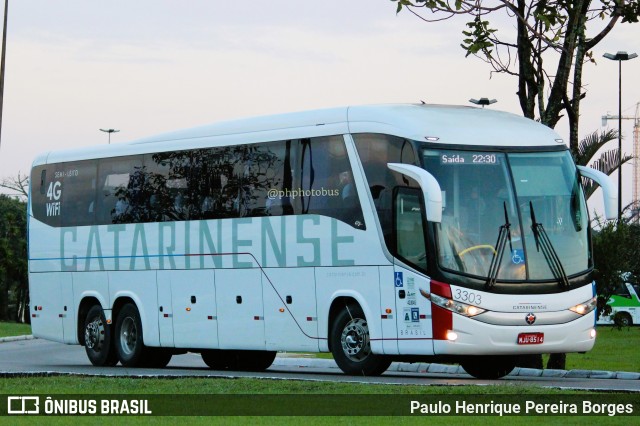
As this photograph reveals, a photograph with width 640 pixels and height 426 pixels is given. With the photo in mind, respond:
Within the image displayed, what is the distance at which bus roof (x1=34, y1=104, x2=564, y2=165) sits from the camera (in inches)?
791

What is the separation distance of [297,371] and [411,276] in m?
6.57

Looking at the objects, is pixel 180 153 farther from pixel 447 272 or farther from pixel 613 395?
pixel 613 395

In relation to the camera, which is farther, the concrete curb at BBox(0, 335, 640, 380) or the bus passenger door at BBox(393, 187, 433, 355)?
the concrete curb at BBox(0, 335, 640, 380)

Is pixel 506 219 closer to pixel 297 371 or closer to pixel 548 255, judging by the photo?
pixel 548 255

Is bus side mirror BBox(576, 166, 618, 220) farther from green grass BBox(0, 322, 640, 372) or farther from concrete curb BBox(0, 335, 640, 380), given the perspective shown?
green grass BBox(0, 322, 640, 372)

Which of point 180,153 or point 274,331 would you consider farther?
point 180,153

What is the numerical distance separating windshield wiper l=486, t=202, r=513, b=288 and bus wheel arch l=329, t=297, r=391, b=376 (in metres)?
2.14

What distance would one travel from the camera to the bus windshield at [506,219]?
19.4m

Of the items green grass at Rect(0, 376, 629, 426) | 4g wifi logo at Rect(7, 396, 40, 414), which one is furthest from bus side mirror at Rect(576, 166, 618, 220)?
4g wifi logo at Rect(7, 396, 40, 414)

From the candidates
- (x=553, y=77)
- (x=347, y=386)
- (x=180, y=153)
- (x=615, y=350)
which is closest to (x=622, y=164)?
(x=615, y=350)

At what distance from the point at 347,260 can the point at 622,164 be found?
14.7 meters

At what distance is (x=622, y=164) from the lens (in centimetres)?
3394

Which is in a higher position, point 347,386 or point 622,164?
point 622,164

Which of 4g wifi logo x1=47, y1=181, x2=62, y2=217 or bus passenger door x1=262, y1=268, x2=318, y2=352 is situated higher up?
4g wifi logo x1=47, y1=181, x2=62, y2=217
